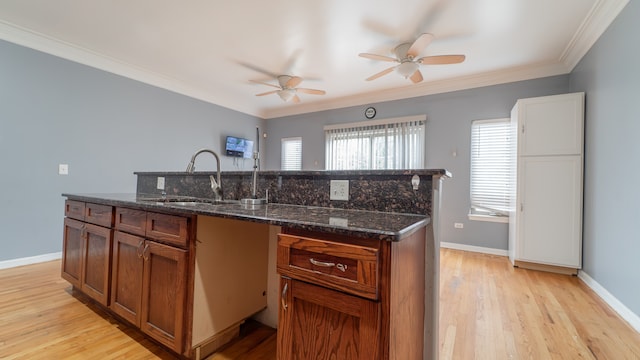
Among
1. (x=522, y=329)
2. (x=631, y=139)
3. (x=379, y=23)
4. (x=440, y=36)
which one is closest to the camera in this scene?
(x=522, y=329)

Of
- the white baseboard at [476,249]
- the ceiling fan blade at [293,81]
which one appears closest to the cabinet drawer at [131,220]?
the ceiling fan blade at [293,81]

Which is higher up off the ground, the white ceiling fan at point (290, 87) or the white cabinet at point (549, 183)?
the white ceiling fan at point (290, 87)

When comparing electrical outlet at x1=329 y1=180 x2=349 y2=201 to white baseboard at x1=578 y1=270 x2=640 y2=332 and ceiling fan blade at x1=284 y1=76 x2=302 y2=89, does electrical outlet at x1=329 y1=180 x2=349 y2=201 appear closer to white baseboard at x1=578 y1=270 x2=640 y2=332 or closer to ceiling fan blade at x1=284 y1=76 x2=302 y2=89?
white baseboard at x1=578 y1=270 x2=640 y2=332

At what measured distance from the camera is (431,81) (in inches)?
169

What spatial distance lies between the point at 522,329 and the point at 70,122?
513cm

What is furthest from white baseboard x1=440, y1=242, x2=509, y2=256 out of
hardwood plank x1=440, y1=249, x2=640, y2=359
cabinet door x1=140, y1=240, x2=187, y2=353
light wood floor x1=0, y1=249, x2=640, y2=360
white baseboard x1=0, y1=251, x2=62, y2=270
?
white baseboard x1=0, y1=251, x2=62, y2=270

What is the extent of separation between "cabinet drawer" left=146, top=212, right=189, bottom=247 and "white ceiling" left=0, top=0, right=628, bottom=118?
7.25 ft

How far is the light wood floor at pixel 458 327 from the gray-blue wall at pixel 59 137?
714mm

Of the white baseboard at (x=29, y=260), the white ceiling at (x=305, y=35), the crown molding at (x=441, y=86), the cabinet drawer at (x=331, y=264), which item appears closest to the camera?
the cabinet drawer at (x=331, y=264)

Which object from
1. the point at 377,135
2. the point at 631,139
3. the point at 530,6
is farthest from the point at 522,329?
the point at 377,135

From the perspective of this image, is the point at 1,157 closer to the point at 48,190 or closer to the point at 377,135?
the point at 48,190

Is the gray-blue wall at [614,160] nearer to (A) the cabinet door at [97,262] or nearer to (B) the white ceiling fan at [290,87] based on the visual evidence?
(B) the white ceiling fan at [290,87]

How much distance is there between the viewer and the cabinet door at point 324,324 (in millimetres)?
859

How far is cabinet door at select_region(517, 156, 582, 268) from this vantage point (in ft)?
9.66
